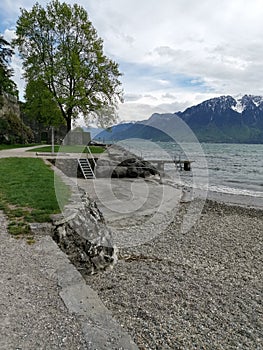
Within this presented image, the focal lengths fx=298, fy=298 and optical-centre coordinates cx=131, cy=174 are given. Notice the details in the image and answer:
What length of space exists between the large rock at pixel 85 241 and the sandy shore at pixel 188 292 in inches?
9.8

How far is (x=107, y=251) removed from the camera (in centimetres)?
579

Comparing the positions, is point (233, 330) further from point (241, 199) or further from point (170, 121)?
point (241, 199)

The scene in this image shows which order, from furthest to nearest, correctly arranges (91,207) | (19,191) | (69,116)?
(69,116), (19,191), (91,207)

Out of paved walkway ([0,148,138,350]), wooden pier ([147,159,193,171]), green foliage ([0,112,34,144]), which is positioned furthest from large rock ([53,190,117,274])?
green foliage ([0,112,34,144])

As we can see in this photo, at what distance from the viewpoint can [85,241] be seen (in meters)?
5.58

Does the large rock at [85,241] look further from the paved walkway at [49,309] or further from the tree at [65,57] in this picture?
the tree at [65,57]

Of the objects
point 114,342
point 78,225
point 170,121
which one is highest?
point 170,121

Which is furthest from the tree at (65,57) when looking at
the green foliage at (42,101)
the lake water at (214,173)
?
the lake water at (214,173)

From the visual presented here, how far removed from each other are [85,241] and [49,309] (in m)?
2.00

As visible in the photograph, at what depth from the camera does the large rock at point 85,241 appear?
536 centimetres

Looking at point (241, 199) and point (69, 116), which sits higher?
point (69, 116)

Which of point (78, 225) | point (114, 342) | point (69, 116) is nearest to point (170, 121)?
point (78, 225)

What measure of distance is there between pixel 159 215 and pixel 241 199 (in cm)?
923

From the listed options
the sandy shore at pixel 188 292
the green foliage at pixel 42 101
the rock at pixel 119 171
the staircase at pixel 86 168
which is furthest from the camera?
the green foliage at pixel 42 101
